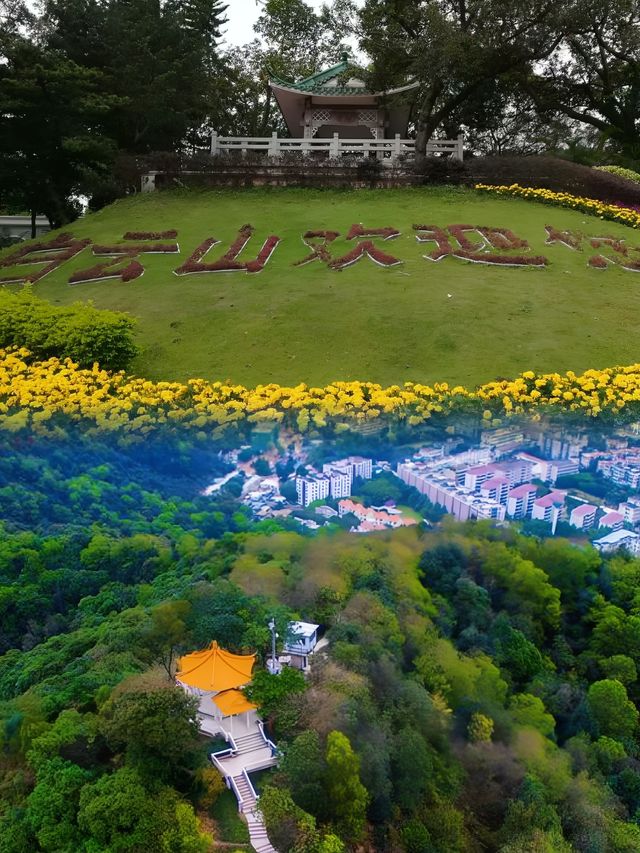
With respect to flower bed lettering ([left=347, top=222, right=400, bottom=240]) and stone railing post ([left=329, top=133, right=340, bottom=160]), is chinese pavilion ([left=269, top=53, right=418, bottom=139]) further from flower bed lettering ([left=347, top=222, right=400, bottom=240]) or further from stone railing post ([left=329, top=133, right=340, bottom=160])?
flower bed lettering ([left=347, top=222, right=400, bottom=240])

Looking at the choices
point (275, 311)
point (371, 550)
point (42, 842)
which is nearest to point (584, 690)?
point (371, 550)

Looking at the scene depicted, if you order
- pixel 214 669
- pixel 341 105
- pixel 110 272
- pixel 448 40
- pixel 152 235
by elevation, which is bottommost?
pixel 214 669

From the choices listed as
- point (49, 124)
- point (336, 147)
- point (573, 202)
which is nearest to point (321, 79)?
point (336, 147)

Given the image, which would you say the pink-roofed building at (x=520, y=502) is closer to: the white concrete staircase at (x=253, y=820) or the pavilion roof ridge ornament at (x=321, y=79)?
the white concrete staircase at (x=253, y=820)

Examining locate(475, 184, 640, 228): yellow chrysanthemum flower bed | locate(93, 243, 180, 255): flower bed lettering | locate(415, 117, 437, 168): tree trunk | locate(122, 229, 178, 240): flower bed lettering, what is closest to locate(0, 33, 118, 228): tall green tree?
locate(122, 229, 178, 240): flower bed lettering

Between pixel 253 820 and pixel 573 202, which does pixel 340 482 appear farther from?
pixel 573 202
